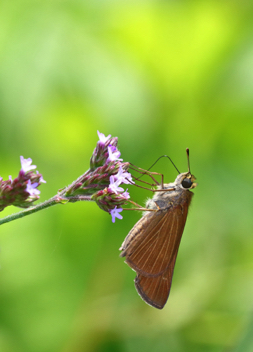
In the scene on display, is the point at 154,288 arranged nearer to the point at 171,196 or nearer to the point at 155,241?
the point at 155,241

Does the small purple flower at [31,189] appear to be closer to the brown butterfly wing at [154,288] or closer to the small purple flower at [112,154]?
the small purple flower at [112,154]

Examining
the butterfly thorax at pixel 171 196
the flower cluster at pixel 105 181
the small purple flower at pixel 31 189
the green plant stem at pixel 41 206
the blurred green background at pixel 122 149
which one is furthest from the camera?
the blurred green background at pixel 122 149

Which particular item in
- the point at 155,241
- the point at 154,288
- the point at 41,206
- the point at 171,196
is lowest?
the point at 154,288

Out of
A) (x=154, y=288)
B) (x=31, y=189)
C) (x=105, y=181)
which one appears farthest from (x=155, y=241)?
(x=31, y=189)

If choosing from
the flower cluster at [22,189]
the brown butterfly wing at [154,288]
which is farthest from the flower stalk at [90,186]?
the brown butterfly wing at [154,288]

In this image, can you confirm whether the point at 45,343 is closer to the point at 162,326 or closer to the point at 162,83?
the point at 162,326

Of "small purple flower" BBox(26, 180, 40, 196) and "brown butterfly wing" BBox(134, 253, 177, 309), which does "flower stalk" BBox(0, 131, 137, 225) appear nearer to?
"small purple flower" BBox(26, 180, 40, 196)

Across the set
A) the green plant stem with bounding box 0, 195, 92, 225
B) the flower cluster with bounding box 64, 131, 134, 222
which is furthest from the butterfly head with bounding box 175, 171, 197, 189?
the green plant stem with bounding box 0, 195, 92, 225
